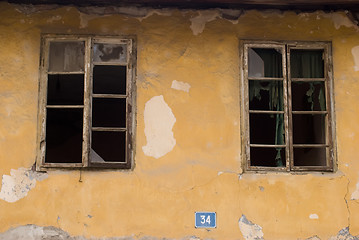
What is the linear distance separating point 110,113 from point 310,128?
14.2ft

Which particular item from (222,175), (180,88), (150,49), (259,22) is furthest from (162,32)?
(222,175)

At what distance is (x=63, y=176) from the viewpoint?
16.1ft

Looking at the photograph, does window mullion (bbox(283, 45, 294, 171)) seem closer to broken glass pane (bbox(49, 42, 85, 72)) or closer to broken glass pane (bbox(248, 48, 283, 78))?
broken glass pane (bbox(248, 48, 283, 78))

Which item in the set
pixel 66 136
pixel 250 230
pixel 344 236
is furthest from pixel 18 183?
pixel 66 136

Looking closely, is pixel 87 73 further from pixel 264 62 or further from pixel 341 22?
pixel 341 22

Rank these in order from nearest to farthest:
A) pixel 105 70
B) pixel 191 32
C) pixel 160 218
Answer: pixel 160 218 → pixel 191 32 → pixel 105 70

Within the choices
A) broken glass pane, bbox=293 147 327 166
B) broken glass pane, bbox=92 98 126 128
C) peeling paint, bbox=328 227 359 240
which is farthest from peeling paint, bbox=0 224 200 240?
broken glass pane, bbox=92 98 126 128

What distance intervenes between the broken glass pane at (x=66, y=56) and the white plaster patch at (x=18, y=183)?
1150 millimetres

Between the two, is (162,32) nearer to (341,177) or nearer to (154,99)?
(154,99)

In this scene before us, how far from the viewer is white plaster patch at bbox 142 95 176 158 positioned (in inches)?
196

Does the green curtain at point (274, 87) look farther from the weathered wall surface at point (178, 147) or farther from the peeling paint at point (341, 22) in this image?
the peeling paint at point (341, 22)

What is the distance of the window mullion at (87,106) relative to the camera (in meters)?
4.89

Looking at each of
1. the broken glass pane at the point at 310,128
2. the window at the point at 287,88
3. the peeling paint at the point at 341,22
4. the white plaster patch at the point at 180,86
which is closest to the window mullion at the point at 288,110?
the window at the point at 287,88

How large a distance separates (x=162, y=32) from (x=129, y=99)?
847mm
